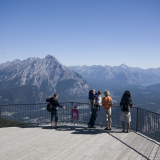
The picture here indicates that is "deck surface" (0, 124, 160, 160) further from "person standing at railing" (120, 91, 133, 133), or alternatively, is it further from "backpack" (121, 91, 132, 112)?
"backpack" (121, 91, 132, 112)

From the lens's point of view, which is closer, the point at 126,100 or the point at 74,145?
the point at 74,145

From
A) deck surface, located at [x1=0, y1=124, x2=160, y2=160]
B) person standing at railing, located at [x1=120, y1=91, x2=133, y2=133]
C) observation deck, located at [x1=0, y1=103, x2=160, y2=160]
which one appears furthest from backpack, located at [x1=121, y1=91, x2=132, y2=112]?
deck surface, located at [x1=0, y1=124, x2=160, y2=160]

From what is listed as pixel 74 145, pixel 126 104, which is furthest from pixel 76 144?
pixel 126 104

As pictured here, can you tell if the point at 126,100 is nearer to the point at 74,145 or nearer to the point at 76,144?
the point at 76,144

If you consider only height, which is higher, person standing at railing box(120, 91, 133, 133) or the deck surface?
person standing at railing box(120, 91, 133, 133)

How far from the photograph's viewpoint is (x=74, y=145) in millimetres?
6719

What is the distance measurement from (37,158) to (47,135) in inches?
97.4

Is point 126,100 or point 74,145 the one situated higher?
point 126,100

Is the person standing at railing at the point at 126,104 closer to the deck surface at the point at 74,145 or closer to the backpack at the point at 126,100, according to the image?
the backpack at the point at 126,100

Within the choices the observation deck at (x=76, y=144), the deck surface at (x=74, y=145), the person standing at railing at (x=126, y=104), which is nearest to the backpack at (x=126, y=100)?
the person standing at railing at (x=126, y=104)

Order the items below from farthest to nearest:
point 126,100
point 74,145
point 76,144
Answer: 1. point 126,100
2. point 76,144
3. point 74,145

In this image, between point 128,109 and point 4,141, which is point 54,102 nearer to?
point 4,141

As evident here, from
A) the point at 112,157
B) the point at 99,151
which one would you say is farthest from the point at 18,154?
the point at 112,157

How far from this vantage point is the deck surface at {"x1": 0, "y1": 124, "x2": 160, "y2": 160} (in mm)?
5734
